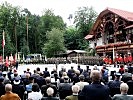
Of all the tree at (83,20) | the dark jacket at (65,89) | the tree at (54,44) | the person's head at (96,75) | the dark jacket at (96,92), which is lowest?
the dark jacket at (65,89)

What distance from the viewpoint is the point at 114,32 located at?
169ft

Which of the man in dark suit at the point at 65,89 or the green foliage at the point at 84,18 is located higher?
the green foliage at the point at 84,18

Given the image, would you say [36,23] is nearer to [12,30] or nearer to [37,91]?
[12,30]

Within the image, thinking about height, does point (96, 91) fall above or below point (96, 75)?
below

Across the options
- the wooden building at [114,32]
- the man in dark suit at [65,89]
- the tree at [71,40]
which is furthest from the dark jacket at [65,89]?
the tree at [71,40]

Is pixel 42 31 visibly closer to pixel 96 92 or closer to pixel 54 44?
pixel 54 44

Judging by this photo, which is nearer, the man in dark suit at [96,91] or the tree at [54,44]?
the man in dark suit at [96,91]

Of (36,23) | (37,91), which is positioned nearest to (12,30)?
(36,23)

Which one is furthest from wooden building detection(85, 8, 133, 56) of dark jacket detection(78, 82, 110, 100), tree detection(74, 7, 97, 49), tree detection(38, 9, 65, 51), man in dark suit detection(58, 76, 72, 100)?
dark jacket detection(78, 82, 110, 100)

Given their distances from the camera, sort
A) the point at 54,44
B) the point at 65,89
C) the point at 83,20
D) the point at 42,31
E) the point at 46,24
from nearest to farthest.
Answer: the point at 65,89 < the point at 54,44 < the point at 83,20 < the point at 42,31 < the point at 46,24

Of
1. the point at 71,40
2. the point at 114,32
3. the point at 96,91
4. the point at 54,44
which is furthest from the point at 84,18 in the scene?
the point at 96,91

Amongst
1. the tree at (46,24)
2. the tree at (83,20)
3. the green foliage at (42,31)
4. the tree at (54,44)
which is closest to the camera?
the tree at (54,44)

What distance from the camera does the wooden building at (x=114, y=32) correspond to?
1868 inches

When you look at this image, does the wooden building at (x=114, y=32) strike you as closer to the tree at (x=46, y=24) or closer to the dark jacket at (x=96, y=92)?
the tree at (x=46, y=24)
